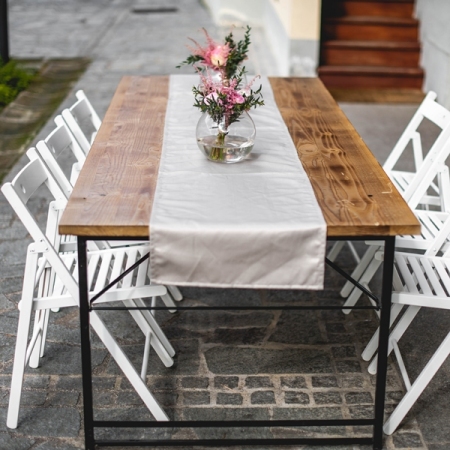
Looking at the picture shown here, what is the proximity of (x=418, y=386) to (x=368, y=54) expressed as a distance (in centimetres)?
644

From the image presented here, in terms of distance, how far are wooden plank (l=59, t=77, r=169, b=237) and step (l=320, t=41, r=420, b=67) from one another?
4.77 m

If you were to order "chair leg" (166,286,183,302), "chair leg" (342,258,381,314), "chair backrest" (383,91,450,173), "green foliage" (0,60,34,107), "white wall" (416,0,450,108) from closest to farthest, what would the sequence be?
"chair leg" (342,258,381,314) → "chair backrest" (383,91,450,173) → "chair leg" (166,286,183,302) → "white wall" (416,0,450,108) → "green foliage" (0,60,34,107)

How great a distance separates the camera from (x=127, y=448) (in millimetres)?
2852

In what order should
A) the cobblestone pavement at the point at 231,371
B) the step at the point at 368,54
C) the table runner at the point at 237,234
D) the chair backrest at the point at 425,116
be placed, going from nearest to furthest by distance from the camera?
the table runner at the point at 237,234, the cobblestone pavement at the point at 231,371, the chair backrest at the point at 425,116, the step at the point at 368,54

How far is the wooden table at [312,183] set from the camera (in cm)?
252

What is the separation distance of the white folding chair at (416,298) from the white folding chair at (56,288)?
90cm

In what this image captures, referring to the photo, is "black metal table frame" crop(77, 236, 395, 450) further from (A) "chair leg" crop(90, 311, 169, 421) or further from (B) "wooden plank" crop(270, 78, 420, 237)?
(B) "wooden plank" crop(270, 78, 420, 237)

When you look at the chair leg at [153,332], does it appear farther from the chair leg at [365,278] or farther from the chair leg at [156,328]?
the chair leg at [365,278]

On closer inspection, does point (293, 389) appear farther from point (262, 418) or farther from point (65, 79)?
point (65, 79)

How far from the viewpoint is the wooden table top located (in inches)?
99.0

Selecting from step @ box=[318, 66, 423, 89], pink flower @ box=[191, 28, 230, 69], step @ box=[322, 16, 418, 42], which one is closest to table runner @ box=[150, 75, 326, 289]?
pink flower @ box=[191, 28, 230, 69]

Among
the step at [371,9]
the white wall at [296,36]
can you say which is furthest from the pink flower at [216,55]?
the step at [371,9]

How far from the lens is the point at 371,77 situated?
859 cm

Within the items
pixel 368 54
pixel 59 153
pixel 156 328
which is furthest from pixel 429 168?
pixel 368 54
